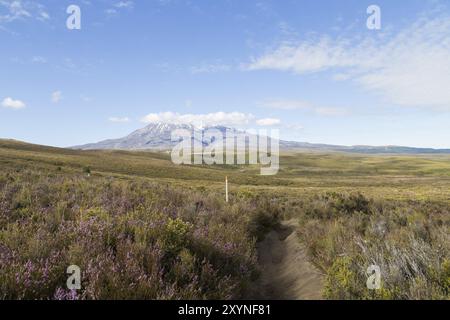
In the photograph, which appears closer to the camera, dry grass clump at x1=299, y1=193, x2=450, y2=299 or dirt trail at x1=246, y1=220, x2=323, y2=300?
dry grass clump at x1=299, y1=193, x2=450, y2=299

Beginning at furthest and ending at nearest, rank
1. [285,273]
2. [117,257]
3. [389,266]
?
[285,273] < [389,266] < [117,257]

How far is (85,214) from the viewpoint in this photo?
6.40 m

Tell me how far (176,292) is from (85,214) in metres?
3.27

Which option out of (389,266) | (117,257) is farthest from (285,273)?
(117,257)

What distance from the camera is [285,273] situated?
22.0ft

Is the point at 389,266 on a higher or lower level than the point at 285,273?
higher

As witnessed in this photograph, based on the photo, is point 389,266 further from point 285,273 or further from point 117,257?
point 117,257

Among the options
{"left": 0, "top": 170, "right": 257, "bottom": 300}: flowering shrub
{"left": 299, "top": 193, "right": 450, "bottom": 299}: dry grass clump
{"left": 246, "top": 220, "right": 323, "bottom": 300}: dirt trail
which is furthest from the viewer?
{"left": 246, "top": 220, "right": 323, "bottom": 300}: dirt trail

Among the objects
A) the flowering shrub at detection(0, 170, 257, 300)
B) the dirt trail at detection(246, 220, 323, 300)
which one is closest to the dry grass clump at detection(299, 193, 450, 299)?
the dirt trail at detection(246, 220, 323, 300)

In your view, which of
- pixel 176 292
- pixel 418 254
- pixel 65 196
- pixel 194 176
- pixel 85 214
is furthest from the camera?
pixel 194 176

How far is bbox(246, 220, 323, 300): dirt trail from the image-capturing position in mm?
5480

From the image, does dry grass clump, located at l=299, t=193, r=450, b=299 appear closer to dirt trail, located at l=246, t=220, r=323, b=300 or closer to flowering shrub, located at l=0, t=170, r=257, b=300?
dirt trail, located at l=246, t=220, r=323, b=300
